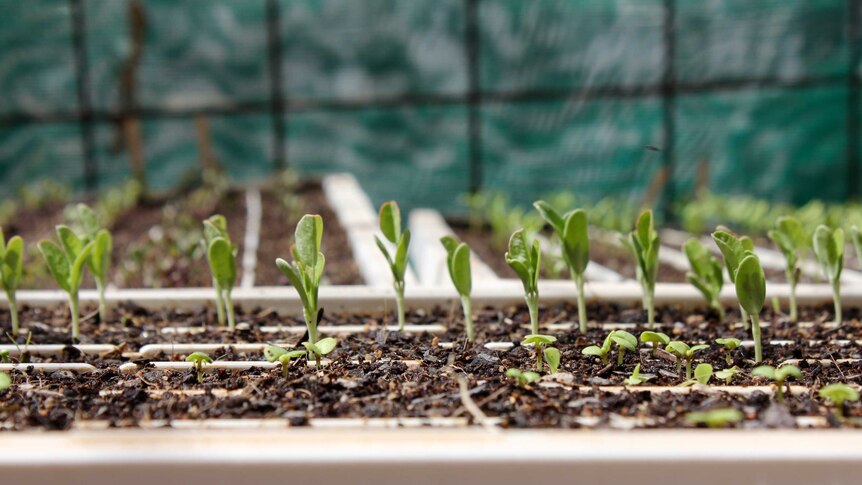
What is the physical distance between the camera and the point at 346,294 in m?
1.73

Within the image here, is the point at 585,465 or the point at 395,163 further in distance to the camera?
the point at 395,163

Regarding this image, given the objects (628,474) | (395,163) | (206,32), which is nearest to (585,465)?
(628,474)

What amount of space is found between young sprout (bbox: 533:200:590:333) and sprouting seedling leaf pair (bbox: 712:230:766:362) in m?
0.24

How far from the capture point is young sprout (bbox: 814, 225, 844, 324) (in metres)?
1.51

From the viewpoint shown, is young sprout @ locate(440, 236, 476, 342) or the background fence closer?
young sprout @ locate(440, 236, 476, 342)

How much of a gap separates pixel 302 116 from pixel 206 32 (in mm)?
1089

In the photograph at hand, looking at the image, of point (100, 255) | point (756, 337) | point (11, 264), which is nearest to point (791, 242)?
point (756, 337)

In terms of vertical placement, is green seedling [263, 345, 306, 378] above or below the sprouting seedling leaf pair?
below

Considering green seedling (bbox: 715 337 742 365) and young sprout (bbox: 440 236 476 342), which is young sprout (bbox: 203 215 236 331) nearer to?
young sprout (bbox: 440 236 476 342)

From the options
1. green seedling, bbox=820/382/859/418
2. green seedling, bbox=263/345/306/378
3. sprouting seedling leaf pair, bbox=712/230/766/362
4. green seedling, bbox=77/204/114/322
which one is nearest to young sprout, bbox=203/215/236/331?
green seedling, bbox=77/204/114/322

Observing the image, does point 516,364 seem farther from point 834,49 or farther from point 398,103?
point 834,49

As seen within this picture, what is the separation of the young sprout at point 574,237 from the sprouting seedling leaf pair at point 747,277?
244 mm

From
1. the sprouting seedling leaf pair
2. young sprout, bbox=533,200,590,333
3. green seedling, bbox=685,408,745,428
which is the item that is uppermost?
young sprout, bbox=533,200,590,333

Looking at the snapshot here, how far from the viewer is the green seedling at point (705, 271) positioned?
5.12 ft
